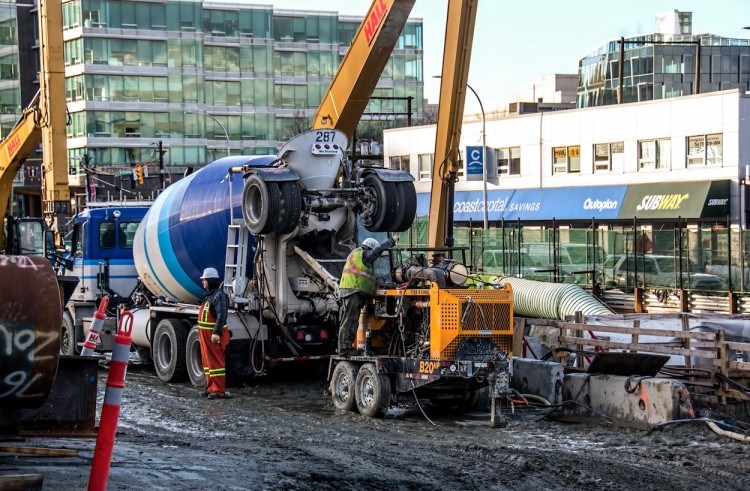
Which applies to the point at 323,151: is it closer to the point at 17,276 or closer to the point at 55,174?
the point at 17,276

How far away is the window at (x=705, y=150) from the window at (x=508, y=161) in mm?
10288

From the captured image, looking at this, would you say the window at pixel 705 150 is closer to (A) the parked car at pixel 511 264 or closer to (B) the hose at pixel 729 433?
(A) the parked car at pixel 511 264

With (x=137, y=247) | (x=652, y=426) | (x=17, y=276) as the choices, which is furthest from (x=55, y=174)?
(x=17, y=276)

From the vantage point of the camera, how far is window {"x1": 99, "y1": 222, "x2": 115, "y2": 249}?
2253cm

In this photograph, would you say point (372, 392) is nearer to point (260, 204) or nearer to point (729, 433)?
point (260, 204)

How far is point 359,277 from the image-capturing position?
48.2 ft

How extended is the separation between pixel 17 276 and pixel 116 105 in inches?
3114

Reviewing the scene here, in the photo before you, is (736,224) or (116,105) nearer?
(736,224)

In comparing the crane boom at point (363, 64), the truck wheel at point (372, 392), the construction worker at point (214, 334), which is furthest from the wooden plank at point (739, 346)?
the crane boom at point (363, 64)

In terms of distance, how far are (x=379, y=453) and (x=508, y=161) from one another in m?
47.8

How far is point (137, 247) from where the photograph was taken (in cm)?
2078

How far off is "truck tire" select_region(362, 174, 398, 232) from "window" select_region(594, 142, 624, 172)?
3708 cm

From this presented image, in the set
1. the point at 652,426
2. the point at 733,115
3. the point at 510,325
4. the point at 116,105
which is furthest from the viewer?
the point at 116,105

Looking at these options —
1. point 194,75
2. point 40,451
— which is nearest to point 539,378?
point 40,451
